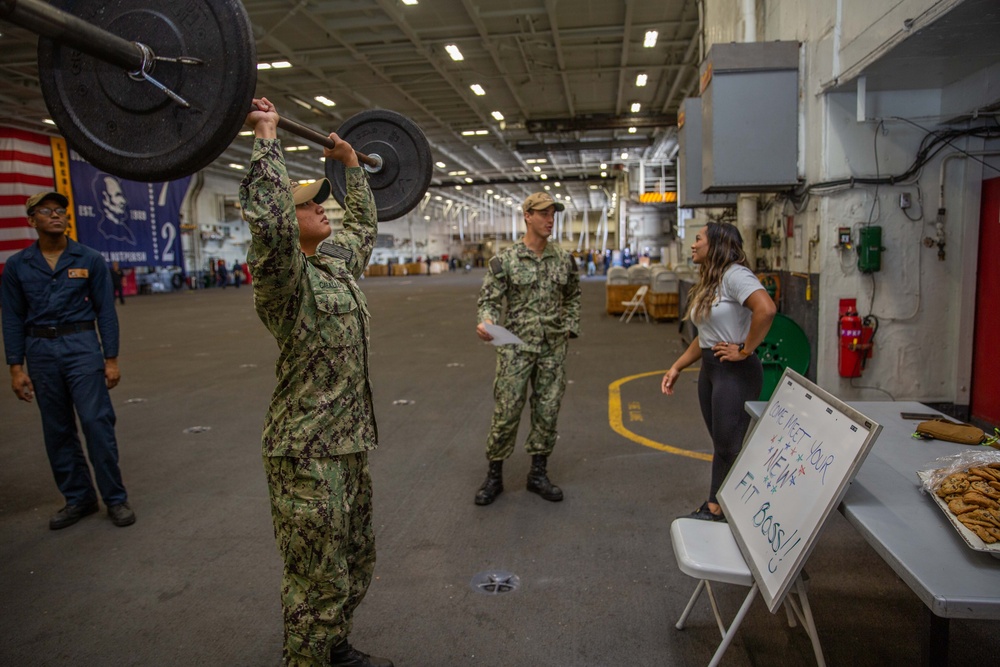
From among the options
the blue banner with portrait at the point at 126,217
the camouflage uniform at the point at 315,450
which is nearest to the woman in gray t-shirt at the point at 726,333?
the camouflage uniform at the point at 315,450

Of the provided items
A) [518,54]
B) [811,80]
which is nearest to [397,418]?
[811,80]

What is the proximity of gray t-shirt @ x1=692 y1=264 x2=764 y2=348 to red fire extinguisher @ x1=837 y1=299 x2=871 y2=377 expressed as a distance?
298 centimetres

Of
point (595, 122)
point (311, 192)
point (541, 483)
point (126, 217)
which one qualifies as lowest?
point (541, 483)

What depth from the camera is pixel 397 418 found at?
248 inches

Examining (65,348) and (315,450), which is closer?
(315,450)

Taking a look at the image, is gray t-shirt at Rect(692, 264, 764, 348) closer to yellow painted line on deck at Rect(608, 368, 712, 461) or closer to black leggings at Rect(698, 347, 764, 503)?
black leggings at Rect(698, 347, 764, 503)

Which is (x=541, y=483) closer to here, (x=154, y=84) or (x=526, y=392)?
(x=526, y=392)

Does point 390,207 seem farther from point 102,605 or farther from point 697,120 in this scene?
point 697,120

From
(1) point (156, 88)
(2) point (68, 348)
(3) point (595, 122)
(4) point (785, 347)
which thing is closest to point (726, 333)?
(4) point (785, 347)

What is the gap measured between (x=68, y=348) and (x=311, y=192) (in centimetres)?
255

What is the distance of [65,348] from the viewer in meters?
3.80

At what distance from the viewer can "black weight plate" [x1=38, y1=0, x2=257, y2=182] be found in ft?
5.70

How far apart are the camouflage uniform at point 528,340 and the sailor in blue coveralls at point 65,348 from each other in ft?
7.77

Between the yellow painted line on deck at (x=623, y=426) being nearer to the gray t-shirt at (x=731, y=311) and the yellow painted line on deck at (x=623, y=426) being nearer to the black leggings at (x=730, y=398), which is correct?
the black leggings at (x=730, y=398)
